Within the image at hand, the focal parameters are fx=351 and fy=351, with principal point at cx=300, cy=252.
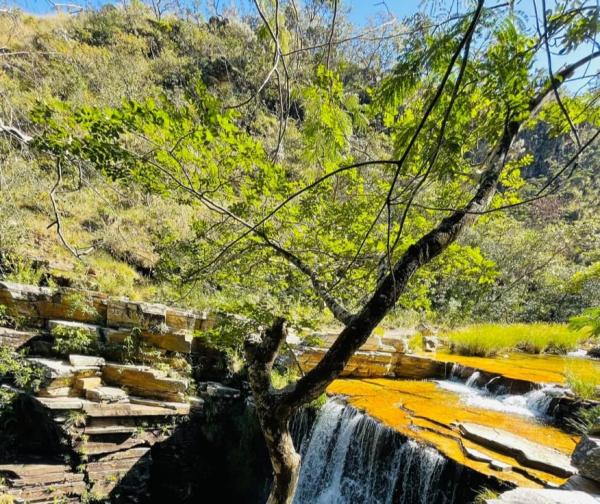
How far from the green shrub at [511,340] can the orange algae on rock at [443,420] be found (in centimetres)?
224

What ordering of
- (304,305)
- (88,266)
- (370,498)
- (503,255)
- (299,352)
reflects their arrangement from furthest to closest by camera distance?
1. (503,255)
2. (88,266)
3. (299,352)
4. (370,498)
5. (304,305)

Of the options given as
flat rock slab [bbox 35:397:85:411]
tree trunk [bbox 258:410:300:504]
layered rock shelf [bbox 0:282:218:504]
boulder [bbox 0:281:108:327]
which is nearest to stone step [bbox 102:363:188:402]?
layered rock shelf [bbox 0:282:218:504]

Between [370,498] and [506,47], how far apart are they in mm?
4972

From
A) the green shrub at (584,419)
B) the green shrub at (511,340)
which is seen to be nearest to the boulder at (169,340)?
the green shrub at (584,419)

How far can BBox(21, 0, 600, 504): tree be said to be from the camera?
5.21ft

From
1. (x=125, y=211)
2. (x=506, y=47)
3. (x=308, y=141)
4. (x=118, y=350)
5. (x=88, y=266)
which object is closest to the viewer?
(x=506, y=47)

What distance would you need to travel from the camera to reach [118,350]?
5.65 meters

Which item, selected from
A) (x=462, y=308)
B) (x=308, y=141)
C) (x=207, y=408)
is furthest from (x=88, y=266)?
(x=462, y=308)

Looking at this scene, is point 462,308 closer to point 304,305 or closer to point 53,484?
point 304,305

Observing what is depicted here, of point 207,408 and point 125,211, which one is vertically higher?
point 125,211

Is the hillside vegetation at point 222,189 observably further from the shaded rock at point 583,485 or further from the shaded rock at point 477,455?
the shaded rock at point 583,485

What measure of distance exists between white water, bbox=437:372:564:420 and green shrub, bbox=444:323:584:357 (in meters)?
2.06

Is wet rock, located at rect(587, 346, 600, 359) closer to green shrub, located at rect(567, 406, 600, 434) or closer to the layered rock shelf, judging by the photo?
green shrub, located at rect(567, 406, 600, 434)

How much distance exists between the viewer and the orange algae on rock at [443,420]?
362 cm
